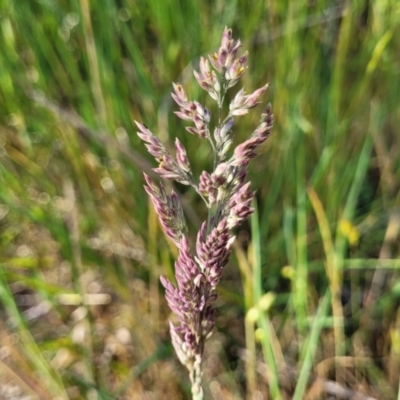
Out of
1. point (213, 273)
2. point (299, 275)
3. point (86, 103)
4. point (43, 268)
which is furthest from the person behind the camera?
point (43, 268)

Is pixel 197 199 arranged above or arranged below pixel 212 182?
below

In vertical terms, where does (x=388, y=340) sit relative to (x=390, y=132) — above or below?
below

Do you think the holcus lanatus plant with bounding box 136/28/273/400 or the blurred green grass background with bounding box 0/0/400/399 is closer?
the holcus lanatus plant with bounding box 136/28/273/400

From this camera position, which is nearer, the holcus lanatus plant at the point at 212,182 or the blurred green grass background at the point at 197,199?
the holcus lanatus plant at the point at 212,182

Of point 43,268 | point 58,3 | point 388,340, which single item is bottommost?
point 388,340

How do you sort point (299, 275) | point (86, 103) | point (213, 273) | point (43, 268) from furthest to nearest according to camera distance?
point (43, 268)
point (86, 103)
point (299, 275)
point (213, 273)

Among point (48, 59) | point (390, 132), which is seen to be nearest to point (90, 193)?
point (48, 59)

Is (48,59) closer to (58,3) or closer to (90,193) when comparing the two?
(58,3)

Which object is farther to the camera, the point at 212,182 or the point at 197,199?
the point at 197,199
